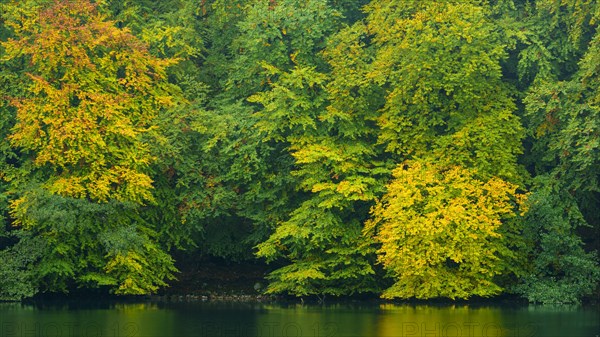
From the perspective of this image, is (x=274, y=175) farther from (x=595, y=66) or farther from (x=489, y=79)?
(x=595, y=66)

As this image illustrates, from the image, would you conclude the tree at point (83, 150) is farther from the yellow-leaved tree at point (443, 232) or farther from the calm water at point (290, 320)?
the yellow-leaved tree at point (443, 232)

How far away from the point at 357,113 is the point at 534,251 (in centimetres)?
907

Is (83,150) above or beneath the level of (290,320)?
above

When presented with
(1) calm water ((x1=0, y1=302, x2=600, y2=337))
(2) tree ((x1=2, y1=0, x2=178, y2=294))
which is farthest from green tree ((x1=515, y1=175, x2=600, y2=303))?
(2) tree ((x1=2, y1=0, x2=178, y2=294))

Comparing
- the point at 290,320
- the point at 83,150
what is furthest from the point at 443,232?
the point at 83,150

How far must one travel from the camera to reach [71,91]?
4531 centimetres

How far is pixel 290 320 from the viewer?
3662cm

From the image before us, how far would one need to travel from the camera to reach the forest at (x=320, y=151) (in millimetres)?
43719

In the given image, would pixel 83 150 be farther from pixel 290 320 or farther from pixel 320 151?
pixel 290 320

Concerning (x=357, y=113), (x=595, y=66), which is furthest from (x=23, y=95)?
(x=595, y=66)

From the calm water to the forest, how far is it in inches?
96.4

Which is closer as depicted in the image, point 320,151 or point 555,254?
point 555,254

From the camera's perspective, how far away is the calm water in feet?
107

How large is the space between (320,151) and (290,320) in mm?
10500
